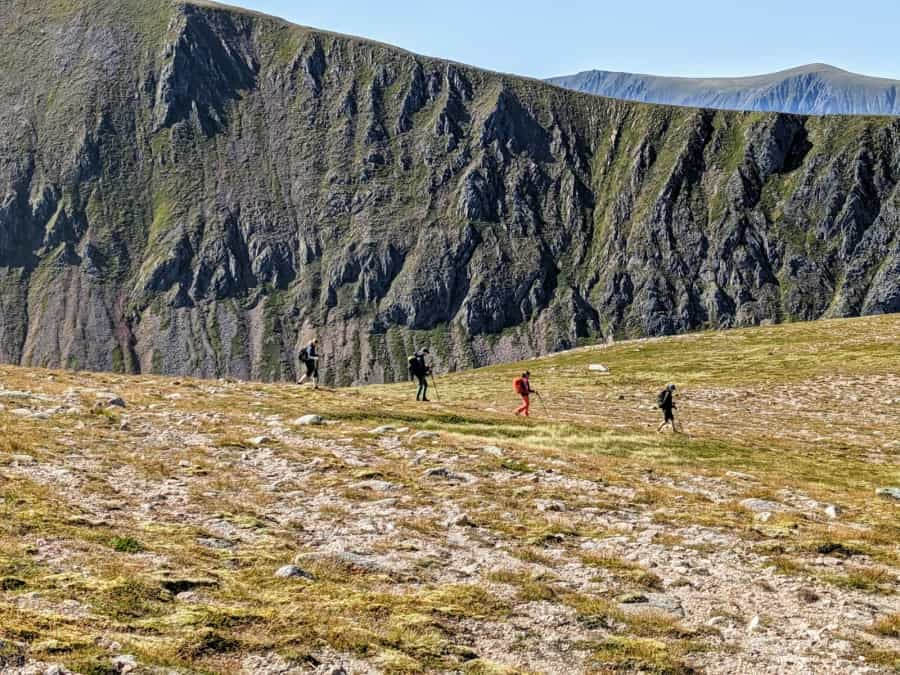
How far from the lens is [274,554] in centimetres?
1479

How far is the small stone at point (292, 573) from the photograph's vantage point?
13.6 meters

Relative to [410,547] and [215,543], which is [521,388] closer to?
[410,547]

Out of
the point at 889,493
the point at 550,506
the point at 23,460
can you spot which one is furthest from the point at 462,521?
the point at 889,493

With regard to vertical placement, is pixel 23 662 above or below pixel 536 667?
above

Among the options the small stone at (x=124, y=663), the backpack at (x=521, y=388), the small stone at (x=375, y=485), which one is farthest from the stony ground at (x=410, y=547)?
the backpack at (x=521, y=388)

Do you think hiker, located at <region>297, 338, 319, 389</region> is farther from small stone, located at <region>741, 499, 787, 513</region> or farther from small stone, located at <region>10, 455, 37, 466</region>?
small stone, located at <region>741, 499, 787, 513</region>

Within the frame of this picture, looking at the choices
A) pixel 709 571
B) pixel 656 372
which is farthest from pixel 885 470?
pixel 656 372

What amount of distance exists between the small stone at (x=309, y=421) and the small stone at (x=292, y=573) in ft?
53.4

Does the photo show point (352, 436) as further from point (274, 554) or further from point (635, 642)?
point (635, 642)

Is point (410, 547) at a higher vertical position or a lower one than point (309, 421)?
lower

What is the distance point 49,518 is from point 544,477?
13.8 metres

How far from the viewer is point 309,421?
30828 mm

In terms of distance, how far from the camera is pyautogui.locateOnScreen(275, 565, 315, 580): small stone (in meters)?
13.6

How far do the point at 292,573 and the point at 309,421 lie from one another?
57.0ft
